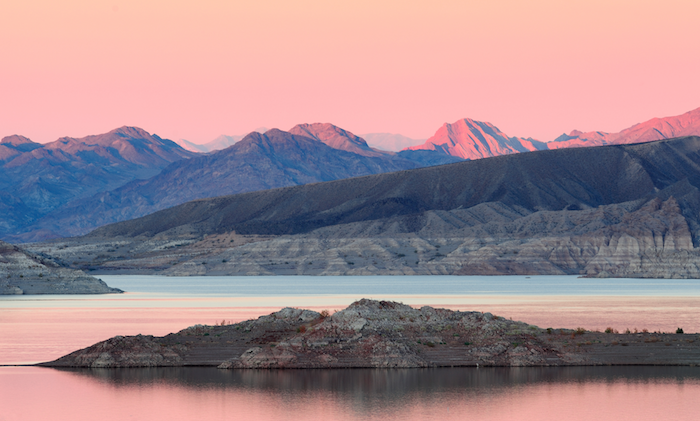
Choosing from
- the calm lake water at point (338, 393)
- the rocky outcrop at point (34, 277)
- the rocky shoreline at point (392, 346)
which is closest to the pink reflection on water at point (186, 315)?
the calm lake water at point (338, 393)

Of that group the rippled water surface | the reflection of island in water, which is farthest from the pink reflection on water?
the reflection of island in water

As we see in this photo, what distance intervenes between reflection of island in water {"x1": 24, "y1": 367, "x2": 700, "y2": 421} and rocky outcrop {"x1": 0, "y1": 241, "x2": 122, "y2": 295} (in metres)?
76.8

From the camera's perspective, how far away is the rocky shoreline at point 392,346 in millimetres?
43156

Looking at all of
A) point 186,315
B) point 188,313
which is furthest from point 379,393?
point 188,313

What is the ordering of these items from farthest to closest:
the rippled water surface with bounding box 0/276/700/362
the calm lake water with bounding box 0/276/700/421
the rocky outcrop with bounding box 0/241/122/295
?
the rocky outcrop with bounding box 0/241/122/295 → the rippled water surface with bounding box 0/276/700/362 → the calm lake water with bounding box 0/276/700/421

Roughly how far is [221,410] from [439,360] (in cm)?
1304

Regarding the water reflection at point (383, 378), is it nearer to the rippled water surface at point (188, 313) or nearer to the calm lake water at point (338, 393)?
the calm lake water at point (338, 393)

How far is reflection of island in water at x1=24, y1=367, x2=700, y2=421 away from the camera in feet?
108

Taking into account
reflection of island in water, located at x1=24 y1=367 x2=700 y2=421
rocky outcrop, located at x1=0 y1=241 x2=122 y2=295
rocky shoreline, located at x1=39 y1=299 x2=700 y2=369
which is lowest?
reflection of island in water, located at x1=24 y1=367 x2=700 y2=421

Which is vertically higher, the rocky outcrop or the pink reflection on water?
the rocky outcrop

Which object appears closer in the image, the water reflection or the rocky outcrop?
the water reflection

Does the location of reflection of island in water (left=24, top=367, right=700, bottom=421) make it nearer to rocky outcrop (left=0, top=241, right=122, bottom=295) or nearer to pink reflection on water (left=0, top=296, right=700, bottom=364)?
pink reflection on water (left=0, top=296, right=700, bottom=364)

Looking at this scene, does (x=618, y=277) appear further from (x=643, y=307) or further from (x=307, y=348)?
(x=307, y=348)

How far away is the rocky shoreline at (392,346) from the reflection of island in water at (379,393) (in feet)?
3.19
